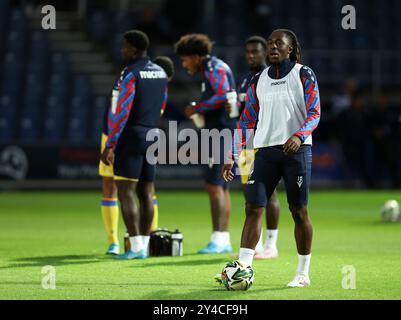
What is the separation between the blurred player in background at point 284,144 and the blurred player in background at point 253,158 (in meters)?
2.60

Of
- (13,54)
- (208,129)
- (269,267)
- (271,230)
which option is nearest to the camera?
(269,267)

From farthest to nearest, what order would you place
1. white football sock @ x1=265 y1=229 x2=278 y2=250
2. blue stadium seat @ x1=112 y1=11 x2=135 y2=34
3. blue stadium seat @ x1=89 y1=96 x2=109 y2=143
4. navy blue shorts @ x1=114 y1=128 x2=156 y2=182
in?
blue stadium seat @ x1=112 y1=11 x2=135 y2=34 < blue stadium seat @ x1=89 y1=96 x2=109 y2=143 < white football sock @ x1=265 y1=229 x2=278 y2=250 < navy blue shorts @ x1=114 y1=128 x2=156 y2=182

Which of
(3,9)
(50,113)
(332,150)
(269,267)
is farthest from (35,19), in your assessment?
(269,267)

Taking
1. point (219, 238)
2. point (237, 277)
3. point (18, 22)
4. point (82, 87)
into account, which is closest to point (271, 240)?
point (219, 238)

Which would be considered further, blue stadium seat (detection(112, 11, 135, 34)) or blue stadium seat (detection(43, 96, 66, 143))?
blue stadium seat (detection(112, 11, 135, 34))

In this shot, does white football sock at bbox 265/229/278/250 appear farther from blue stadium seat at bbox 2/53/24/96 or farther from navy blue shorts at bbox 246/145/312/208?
blue stadium seat at bbox 2/53/24/96

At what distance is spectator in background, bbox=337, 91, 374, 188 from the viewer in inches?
1041

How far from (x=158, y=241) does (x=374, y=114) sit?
15719mm

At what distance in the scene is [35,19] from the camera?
98.3ft

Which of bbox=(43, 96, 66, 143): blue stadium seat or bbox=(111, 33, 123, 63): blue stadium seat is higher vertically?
bbox=(111, 33, 123, 63): blue stadium seat

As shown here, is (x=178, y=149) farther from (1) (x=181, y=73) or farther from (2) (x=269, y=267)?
(2) (x=269, y=267)

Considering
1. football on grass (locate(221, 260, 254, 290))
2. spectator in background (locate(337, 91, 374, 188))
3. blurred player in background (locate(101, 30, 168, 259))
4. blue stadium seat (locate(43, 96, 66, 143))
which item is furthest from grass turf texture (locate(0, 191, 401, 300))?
blue stadium seat (locate(43, 96, 66, 143))

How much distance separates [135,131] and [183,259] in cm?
161

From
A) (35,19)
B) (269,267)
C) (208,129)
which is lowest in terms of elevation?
(269,267)
